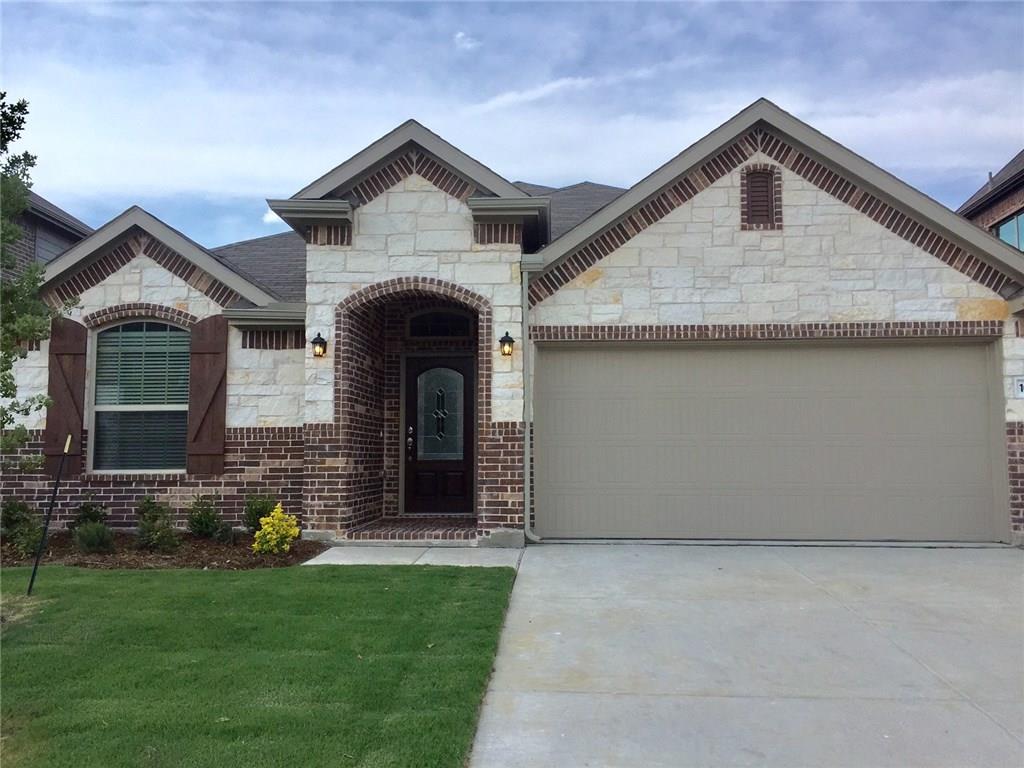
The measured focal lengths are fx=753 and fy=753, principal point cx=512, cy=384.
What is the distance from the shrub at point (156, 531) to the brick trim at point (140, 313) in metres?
2.41

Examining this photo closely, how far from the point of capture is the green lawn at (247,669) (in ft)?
11.2

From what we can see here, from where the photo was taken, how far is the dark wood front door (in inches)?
425

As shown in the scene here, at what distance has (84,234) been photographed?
14570 mm

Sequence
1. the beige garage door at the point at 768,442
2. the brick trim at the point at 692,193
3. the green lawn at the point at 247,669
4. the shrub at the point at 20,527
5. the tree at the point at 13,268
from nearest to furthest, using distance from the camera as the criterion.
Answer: the green lawn at the point at 247,669 → the tree at the point at 13,268 → the shrub at the point at 20,527 → the beige garage door at the point at 768,442 → the brick trim at the point at 692,193

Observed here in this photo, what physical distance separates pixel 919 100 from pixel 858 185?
3.23 meters

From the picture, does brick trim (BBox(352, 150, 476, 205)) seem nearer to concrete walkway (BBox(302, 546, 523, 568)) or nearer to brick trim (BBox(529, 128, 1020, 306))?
brick trim (BBox(529, 128, 1020, 306))

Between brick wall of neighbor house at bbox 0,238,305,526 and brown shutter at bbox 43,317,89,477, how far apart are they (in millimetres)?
120

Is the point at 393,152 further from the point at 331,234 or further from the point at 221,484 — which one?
the point at 221,484

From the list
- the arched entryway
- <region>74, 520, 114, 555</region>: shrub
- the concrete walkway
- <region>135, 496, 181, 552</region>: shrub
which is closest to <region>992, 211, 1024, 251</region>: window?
the arched entryway

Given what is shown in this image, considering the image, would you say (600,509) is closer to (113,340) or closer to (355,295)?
(355,295)

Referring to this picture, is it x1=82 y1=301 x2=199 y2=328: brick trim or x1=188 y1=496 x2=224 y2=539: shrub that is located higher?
x1=82 y1=301 x2=199 y2=328: brick trim

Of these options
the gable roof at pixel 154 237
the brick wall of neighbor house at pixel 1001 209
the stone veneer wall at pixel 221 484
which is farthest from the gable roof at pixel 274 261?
the brick wall of neighbor house at pixel 1001 209

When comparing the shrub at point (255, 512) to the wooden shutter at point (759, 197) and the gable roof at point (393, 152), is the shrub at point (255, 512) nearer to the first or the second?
the gable roof at point (393, 152)

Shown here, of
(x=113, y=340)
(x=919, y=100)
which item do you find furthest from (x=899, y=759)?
(x=919, y=100)
